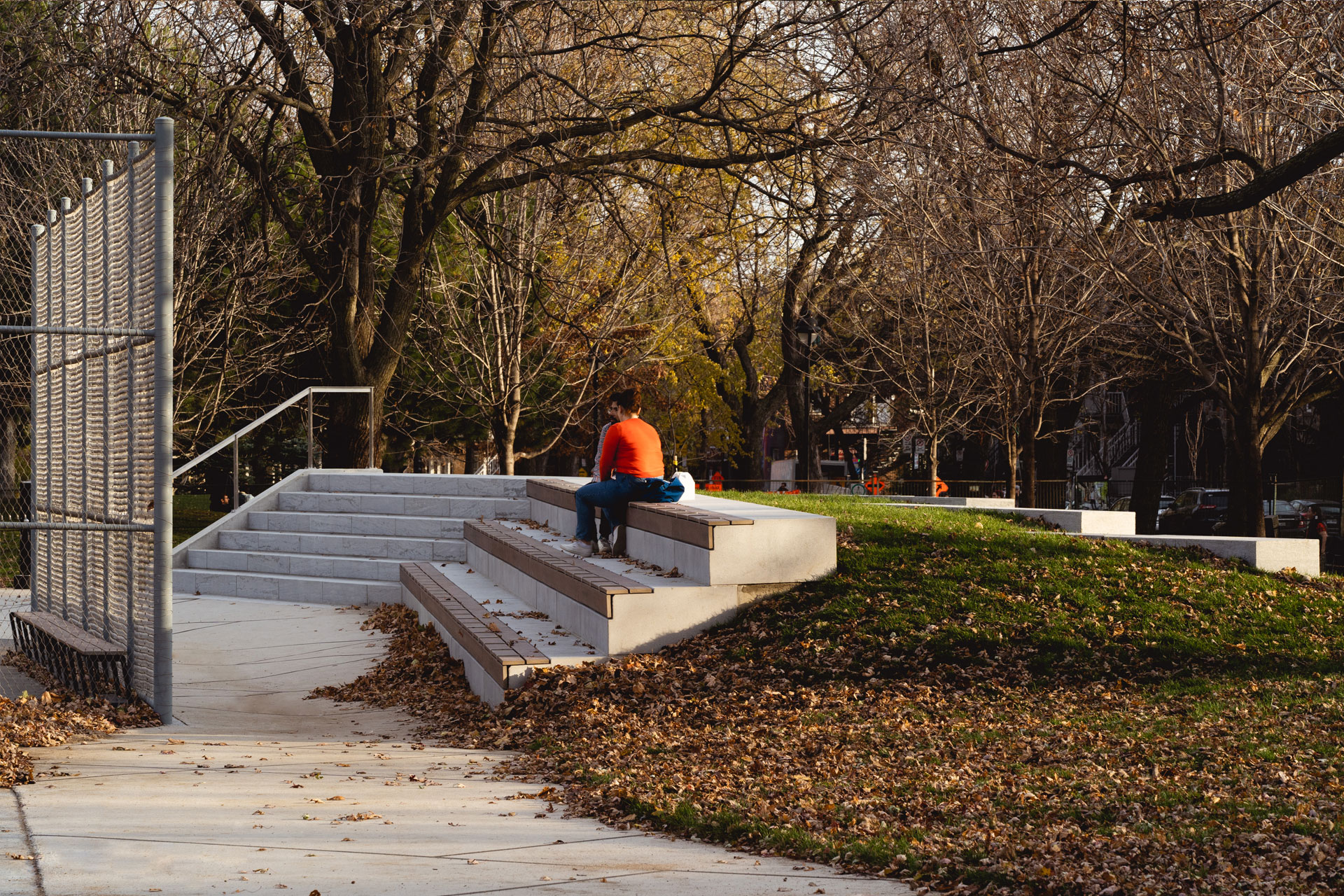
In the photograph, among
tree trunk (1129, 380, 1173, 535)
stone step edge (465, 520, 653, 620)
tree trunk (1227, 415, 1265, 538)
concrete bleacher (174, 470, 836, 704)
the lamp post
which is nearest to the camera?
stone step edge (465, 520, 653, 620)

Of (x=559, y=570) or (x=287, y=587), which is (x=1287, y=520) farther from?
(x=559, y=570)

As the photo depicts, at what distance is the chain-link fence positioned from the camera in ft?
24.4

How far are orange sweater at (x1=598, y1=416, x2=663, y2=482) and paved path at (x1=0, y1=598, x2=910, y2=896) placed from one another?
11.9 ft

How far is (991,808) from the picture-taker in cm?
534

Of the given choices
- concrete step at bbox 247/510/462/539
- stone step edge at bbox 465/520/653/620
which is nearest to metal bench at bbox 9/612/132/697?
stone step edge at bbox 465/520/653/620

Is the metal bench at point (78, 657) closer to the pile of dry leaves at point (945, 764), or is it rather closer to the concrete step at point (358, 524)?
the pile of dry leaves at point (945, 764)

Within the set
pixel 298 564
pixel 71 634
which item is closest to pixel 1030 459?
pixel 298 564

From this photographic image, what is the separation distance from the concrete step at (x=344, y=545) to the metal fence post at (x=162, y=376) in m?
6.67

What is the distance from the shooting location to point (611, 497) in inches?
420

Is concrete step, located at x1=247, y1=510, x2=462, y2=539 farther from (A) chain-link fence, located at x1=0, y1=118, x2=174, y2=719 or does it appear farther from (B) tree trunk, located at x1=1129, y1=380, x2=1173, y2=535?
(B) tree trunk, located at x1=1129, y1=380, x2=1173, y2=535

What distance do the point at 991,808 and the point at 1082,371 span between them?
27.5 metres

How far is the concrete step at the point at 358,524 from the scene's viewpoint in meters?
14.8

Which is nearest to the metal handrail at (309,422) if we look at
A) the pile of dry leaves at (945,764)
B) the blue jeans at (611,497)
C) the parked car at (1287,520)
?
the blue jeans at (611,497)

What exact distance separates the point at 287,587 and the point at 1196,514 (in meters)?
23.1
